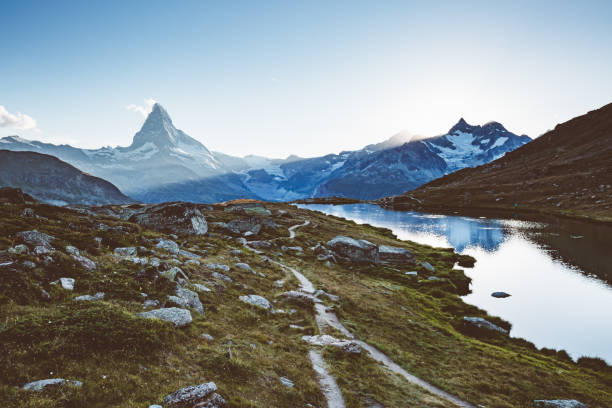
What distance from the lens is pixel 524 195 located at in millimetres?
175000

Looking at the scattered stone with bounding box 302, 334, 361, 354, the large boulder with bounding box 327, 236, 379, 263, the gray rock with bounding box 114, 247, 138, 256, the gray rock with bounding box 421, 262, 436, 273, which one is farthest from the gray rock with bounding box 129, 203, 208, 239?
the gray rock with bounding box 421, 262, 436, 273

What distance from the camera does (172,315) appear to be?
16391 mm

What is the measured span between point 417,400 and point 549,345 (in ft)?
86.5

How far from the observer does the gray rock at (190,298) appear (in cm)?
1941

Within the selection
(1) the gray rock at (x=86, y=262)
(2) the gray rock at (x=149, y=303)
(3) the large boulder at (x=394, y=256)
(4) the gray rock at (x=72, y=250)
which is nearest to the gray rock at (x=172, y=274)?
(2) the gray rock at (x=149, y=303)

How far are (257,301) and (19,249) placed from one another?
15699 millimetres

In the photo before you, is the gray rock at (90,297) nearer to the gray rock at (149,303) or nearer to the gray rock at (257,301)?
the gray rock at (149,303)

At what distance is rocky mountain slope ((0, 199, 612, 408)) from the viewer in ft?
36.6

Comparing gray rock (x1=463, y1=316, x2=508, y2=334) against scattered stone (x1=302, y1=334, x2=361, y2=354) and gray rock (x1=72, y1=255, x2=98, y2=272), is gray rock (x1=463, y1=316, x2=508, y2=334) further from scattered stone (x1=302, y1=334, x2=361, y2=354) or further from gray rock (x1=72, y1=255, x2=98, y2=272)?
gray rock (x1=72, y1=255, x2=98, y2=272)

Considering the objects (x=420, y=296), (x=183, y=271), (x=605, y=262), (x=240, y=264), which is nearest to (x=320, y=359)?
(x=183, y=271)

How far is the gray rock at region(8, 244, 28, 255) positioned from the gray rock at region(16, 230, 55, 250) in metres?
1.32

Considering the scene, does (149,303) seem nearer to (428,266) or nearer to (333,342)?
(333,342)

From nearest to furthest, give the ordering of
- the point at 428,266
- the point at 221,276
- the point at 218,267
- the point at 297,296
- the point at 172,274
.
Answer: the point at 172,274, the point at 221,276, the point at 297,296, the point at 218,267, the point at 428,266

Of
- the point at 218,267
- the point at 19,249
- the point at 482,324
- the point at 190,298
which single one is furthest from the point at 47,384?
the point at 482,324
